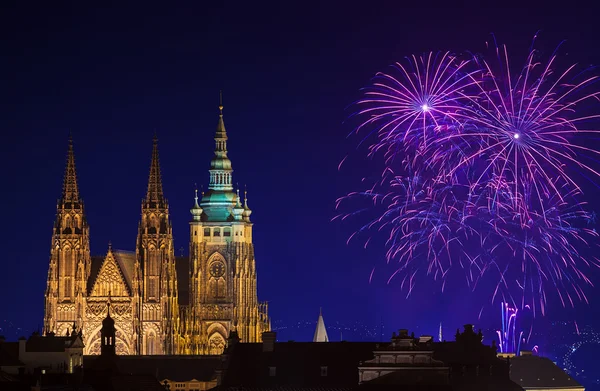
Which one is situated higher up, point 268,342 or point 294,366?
point 268,342

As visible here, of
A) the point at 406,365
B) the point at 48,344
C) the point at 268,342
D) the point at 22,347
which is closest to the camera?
the point at 406,365

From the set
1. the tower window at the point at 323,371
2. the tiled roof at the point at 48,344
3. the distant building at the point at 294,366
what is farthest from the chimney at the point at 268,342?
the tiled roof at the point at 48,344

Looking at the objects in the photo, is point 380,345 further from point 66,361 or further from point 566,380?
point 66,361

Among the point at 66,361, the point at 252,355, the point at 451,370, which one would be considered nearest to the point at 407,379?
the point at 451,370

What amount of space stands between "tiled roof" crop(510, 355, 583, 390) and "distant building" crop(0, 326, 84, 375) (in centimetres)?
3231

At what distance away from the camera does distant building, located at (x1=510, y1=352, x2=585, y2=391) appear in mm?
147438

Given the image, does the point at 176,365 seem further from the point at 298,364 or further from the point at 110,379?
the point at 110,379

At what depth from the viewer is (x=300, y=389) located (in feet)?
402

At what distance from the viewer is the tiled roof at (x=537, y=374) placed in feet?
485

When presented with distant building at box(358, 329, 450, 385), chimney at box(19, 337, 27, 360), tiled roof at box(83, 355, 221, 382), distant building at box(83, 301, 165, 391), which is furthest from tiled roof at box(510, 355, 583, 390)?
chimney at box(19, 337, 27, 360)

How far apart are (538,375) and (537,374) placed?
0.26m

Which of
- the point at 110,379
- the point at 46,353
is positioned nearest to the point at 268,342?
the point at 110,379

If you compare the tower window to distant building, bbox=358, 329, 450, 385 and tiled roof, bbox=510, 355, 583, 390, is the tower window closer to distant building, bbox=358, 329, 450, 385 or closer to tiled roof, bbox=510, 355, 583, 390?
distant building, bbox=358, 329, 450, 385

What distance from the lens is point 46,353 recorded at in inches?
6649
